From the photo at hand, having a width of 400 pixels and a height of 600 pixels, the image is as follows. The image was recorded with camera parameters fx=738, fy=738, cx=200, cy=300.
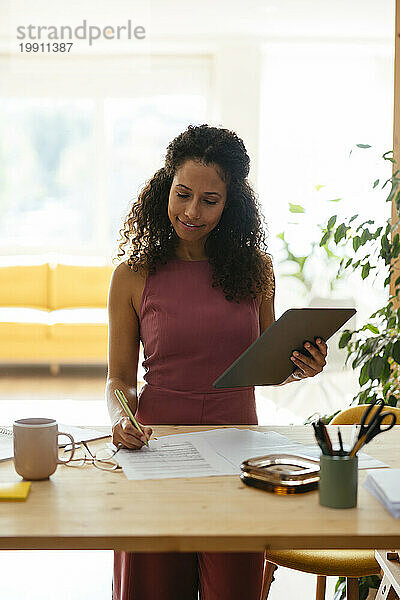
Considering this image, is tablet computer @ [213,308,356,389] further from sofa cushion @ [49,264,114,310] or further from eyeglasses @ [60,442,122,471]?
sofa cushion @ [49,264,114,310]

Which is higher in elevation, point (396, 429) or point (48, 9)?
point (48, 9)

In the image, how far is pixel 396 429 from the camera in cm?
174

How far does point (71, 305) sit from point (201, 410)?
557 centimetres

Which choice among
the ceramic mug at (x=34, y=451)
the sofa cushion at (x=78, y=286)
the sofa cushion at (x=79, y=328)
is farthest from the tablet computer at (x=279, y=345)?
the sofa cushion at (x=78, y=286)

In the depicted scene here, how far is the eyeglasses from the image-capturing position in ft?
4.47

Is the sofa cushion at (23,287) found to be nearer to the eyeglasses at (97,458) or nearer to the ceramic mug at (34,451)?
the eyeglasses at (97,458)

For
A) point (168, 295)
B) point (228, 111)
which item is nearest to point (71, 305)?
point (228, 111)

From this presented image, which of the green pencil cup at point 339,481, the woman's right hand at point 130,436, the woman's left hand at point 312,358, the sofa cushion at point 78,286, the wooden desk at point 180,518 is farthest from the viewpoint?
the sofa cushion at point 78,286

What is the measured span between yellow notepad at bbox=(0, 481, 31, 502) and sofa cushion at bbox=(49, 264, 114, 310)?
600cm

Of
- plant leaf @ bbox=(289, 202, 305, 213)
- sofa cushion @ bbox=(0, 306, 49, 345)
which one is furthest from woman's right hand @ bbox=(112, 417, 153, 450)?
sofa cushion @ bbox=(0, 306, 49, 345)

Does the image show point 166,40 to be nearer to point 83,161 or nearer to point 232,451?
point 83,161

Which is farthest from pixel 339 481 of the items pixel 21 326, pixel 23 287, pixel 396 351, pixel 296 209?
pixel 23 287

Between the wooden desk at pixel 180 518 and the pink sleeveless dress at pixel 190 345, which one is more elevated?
the pink sleeveless dress at pixel 190 345

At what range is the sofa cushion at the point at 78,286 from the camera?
283 inches
